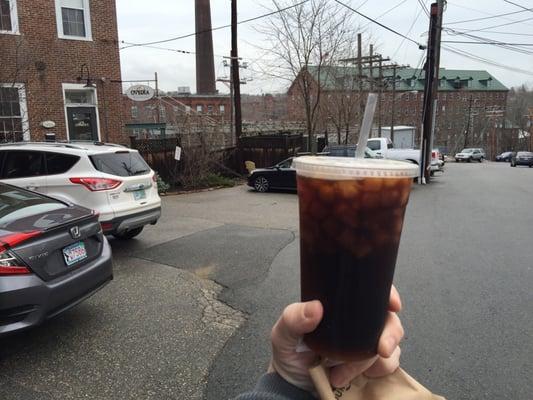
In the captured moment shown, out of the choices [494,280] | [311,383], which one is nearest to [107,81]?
[494,280]

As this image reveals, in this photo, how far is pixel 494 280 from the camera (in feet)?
17.5

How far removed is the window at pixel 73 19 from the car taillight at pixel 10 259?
12998 mm

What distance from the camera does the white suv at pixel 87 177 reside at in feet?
20.3

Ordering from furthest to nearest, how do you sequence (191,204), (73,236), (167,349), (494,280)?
(191,204) < (494,280) < (73,236) < (167,349)

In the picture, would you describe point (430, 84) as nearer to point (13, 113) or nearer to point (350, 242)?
point (13, 113)

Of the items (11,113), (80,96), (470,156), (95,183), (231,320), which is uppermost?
(80,96)

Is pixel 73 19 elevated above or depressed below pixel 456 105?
above

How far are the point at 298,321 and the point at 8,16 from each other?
15663 millimetres

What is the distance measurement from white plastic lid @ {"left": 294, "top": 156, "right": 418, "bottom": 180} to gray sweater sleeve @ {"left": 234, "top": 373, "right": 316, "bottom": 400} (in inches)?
23.0

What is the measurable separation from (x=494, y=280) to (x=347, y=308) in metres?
4.99

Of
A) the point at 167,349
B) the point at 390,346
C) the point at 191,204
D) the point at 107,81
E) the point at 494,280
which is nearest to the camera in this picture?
the point at 390,346

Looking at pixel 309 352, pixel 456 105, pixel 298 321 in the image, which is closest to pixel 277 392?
pixel 309 352

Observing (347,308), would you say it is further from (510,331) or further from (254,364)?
(510,331)

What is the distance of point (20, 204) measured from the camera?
406 centimetres
